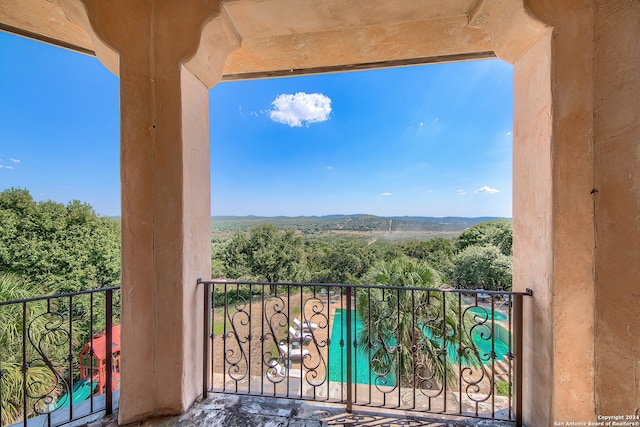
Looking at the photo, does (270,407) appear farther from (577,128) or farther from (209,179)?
(577,128)

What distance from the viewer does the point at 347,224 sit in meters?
6.10

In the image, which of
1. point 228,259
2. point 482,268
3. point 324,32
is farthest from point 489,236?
point 228,259

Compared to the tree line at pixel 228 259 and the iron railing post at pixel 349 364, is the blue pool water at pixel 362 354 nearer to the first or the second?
the iron railing post at pixel 349 364

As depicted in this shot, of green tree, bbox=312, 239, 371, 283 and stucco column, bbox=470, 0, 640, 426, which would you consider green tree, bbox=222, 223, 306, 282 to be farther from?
stucco column, bbox=470, 0, 640, 426

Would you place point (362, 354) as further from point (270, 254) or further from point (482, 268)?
point (270, 254)

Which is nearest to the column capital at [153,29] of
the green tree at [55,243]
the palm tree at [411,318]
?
the palm tree at [411,318]

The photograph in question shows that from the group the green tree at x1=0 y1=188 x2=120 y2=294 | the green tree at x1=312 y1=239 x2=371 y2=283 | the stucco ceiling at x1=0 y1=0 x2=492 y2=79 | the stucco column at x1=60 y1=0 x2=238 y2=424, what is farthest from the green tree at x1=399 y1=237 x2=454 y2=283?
the green tree at x1=0 y1=188 x2=120 y2=294

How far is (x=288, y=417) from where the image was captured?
1517mm

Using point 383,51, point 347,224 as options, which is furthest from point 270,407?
point 347,224

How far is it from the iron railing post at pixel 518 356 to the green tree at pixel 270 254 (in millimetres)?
5245

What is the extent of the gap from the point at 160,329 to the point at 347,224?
195 inches

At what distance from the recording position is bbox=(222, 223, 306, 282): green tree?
6238 millimetres

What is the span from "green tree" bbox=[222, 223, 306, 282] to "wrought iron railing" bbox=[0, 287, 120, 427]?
2.79m

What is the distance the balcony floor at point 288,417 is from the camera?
1.46 metres
